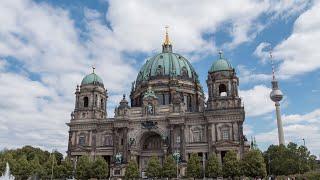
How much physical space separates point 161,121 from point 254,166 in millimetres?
25012

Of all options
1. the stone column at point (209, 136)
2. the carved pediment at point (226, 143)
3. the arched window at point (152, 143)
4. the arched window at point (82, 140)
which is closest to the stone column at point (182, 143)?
the stone column at point (209, 136)

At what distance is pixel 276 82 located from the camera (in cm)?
11319

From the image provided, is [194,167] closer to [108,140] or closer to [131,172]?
[131,172]

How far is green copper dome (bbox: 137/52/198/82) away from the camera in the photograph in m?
98.4

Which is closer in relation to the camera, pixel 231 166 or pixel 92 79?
pixel 231 166

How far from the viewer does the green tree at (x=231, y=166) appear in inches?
2670

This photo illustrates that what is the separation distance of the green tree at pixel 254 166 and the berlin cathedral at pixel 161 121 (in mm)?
7250

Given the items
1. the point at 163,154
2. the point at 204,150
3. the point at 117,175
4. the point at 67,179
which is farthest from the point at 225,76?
the point at 67,179

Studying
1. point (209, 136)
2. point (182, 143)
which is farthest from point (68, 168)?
point (209, 136)

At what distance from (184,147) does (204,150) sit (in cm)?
434

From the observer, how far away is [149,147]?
87.6m

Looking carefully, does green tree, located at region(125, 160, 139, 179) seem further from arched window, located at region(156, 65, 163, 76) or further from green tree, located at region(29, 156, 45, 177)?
arched window, located at region(156, 65, 163, 76)

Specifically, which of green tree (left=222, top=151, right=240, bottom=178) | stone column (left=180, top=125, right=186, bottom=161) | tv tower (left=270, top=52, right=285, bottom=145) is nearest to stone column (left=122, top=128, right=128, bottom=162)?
stone column (left=180, top=125, right=186, bottom=161)

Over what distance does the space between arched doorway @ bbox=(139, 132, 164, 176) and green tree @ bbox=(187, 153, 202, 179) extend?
12922mm
